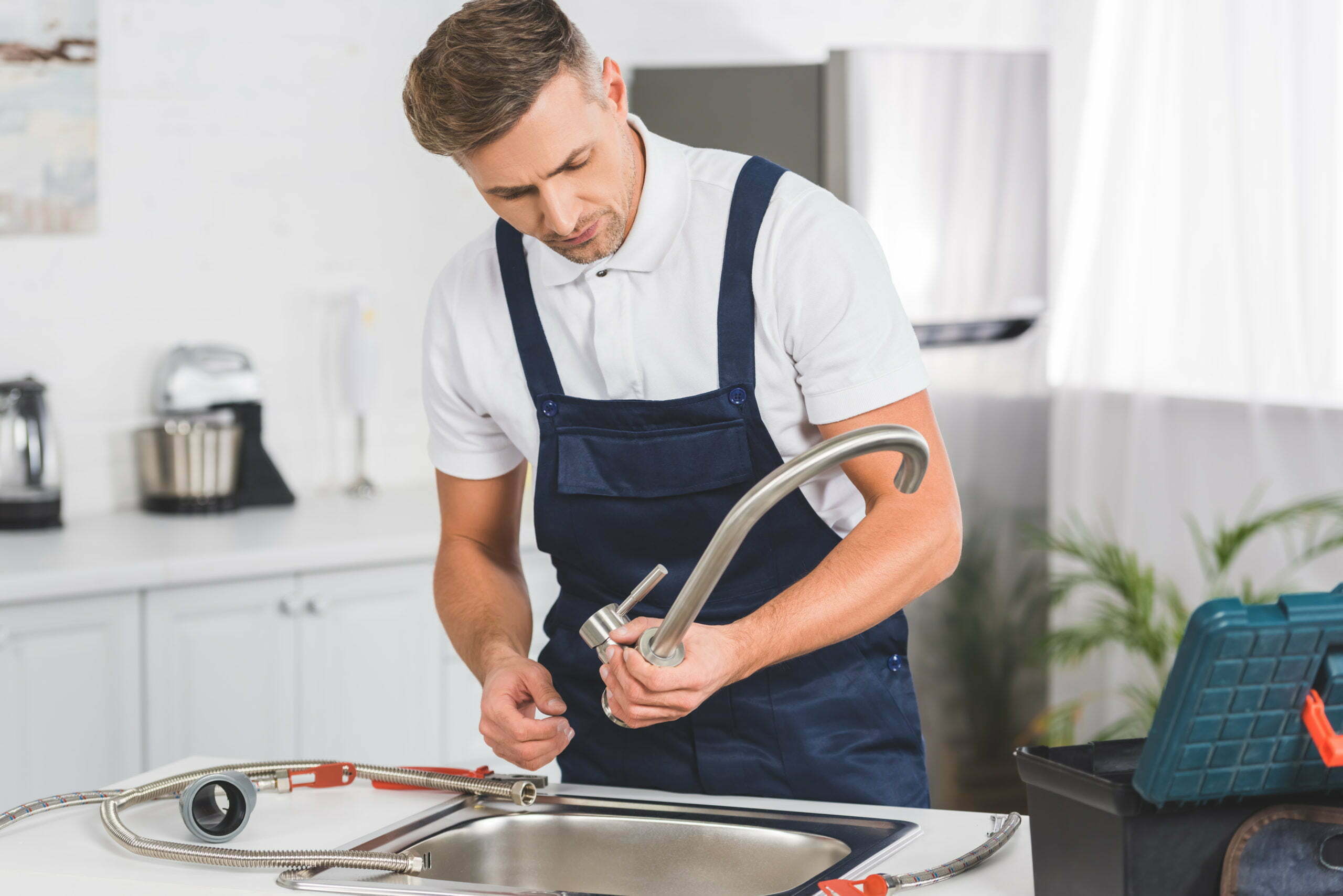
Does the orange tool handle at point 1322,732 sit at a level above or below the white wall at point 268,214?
below

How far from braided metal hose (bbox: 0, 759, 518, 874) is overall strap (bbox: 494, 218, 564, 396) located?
44 cm

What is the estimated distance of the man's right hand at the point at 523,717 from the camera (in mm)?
1454

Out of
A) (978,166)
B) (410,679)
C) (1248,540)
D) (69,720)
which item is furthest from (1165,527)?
(69,720)

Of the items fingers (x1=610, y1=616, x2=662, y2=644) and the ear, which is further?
the ear

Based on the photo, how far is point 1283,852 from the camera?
3.34 feet

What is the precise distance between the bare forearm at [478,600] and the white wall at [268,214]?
1.68 meters

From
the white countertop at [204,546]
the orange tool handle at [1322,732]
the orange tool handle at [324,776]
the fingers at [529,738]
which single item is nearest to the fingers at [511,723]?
the fingers at [529,738]

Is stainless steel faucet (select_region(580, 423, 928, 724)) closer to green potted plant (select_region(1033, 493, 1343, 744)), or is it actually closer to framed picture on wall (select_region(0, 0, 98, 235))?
green potted plant (select_region(1033, 493, 1343, 744))

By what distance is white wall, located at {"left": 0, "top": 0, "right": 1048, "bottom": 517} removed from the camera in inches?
124

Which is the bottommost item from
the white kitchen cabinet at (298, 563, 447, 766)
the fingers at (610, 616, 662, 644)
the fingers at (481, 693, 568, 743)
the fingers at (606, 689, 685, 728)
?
the white kitchen cabinet at (298, 563, 447, 766)

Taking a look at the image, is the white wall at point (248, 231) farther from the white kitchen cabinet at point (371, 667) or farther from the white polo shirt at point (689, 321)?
the white polo shirt at point (689, 321)

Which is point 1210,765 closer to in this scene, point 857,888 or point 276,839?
point 857,888

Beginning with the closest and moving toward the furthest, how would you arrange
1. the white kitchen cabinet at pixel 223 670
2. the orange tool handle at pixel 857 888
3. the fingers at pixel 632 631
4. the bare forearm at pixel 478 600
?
the orange tool handle at pixel 857 888 → the fingers at pixel 632 631 → the bare forearm at pixel 478 600 → the white kitchen cabinet at pixel 223 670

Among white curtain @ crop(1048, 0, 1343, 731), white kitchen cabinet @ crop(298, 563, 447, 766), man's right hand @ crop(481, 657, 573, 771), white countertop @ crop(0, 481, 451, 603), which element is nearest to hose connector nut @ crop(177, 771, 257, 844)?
man's right hand @ crop(481, 657, 573, 771)
